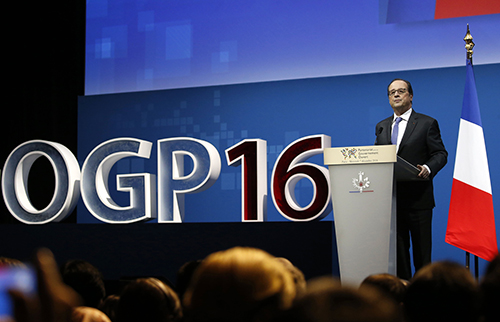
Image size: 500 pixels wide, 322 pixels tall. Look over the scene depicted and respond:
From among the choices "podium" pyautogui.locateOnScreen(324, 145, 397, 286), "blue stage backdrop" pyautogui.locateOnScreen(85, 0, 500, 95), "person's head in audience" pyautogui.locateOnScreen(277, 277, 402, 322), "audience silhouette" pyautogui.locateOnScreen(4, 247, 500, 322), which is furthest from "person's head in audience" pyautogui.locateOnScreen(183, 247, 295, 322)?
"blue stage backdrop" pyautogui.locateOnScreen(85, 0, 500, 95)

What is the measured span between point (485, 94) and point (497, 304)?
443 cm

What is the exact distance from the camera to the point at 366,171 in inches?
111

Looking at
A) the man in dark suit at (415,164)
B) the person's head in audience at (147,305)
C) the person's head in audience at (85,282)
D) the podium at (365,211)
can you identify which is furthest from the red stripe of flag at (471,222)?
the person's head in audience at (147,305)

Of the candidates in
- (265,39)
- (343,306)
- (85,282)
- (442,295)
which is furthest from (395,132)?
(343,306)

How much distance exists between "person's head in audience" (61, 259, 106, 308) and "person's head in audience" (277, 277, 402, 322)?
1.35 metres

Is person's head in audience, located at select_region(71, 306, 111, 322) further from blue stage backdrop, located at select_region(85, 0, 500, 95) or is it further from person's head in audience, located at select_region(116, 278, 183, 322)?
blue stage backdrop, located at select_region(85, 0, 500, 95)

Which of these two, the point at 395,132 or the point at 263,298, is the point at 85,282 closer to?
the point at 263,298

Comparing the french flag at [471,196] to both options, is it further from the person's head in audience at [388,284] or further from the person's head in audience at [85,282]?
the person's head in audience at [85,282]

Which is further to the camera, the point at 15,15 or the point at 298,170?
the point at 15,15

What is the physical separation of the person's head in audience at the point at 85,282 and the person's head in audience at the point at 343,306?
135 cm

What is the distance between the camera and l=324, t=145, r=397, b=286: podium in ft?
9.10

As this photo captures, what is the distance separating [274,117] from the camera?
530 centimetres

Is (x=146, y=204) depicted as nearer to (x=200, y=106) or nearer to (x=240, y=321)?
(x=200, y=106)

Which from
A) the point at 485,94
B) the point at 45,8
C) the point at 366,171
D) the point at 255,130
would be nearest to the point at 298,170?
the point at 366,171
